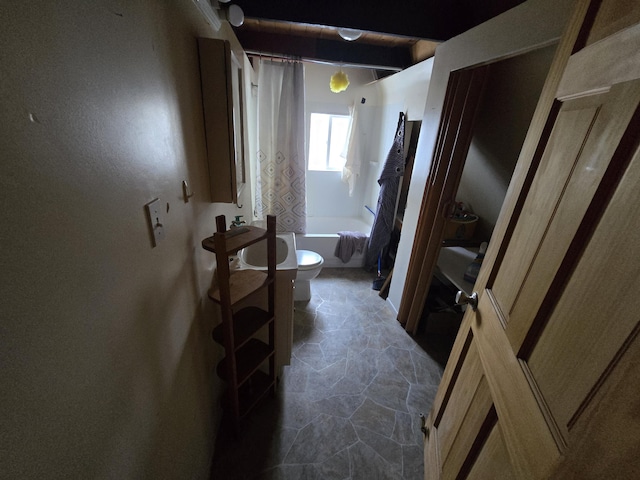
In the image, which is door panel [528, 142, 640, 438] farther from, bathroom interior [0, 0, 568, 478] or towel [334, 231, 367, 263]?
towel [334, 231, 367, 263]

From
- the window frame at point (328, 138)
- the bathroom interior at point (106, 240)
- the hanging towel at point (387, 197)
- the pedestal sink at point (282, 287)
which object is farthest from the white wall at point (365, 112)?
the bathroom interior at point (106, 240)

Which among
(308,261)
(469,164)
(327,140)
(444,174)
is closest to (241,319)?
(308,261)

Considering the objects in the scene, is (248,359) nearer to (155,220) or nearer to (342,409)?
(342,409)

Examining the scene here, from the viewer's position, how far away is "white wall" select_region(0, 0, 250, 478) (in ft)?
1.13

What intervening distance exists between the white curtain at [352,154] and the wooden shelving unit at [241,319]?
2.43 metres

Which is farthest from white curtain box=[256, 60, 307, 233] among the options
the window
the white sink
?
the white sink

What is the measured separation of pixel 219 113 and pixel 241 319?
98 cm

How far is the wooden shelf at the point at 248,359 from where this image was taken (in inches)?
48.3

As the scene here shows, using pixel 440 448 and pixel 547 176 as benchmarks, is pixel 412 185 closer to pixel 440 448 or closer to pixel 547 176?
pixel 547 176

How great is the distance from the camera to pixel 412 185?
206 centimetres

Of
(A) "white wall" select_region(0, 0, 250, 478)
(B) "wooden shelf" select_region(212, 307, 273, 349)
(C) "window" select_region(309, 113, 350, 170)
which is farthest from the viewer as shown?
(C) "window" select_region(309, 113, 350, 170)

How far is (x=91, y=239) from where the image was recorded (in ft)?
1.57

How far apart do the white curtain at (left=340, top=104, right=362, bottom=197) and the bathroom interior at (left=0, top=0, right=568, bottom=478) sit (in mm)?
2420

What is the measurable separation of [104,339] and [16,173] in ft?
1.12
